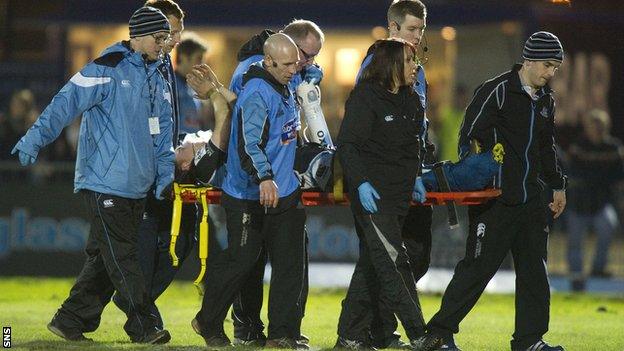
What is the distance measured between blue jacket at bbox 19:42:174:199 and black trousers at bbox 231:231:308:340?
3.20 ft

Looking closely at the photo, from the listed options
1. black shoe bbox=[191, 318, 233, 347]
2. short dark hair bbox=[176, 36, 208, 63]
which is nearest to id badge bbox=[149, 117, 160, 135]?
black shoe bbox=[191, 318, 233, 347]

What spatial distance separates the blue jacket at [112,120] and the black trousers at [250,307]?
974mm

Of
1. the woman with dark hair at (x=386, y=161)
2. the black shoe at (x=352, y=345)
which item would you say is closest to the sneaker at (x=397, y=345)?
the black shoe at (x=352, y=345)

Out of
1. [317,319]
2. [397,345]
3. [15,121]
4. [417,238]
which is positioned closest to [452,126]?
[15,121]

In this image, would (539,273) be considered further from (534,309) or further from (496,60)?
(496,60)

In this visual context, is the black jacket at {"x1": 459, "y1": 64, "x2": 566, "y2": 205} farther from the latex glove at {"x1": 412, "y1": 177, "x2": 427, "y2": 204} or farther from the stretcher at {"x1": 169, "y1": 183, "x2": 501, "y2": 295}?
the latex glove at {"x1": 412, "y1": 177, "x2": 427, "y2": 204}

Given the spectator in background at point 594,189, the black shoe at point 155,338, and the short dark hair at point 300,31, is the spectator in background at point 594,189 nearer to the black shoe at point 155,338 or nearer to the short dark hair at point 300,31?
the short dark hair at point 300,31

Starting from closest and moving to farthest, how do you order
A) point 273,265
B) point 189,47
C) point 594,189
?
point 273,265
point 189,47
point 594,189

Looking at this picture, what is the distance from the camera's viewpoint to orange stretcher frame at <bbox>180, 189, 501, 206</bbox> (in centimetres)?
913

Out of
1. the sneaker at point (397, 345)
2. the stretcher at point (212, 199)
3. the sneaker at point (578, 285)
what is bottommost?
the sneaker at point (578, 285)

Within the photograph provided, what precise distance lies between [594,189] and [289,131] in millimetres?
8846

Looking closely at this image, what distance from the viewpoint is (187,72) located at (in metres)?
11.3

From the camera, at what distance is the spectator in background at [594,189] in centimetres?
1681

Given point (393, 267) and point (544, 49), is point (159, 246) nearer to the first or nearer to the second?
point (393, 267)
